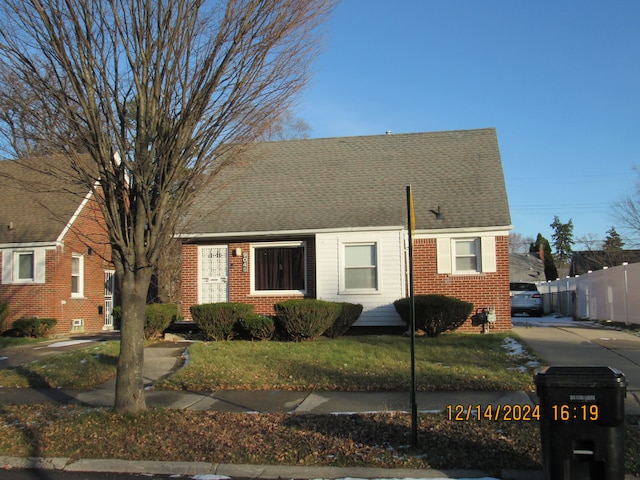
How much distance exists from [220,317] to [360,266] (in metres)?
4.12

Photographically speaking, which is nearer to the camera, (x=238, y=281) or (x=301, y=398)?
(x=301, y=398)

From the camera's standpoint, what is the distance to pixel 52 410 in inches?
327

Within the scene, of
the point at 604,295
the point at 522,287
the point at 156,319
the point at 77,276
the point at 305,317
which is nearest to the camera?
the point at 305,317

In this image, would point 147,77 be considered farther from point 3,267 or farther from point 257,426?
point 3,267

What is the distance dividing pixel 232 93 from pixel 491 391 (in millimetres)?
5657

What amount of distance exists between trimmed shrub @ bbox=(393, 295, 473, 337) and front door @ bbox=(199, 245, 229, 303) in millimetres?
5531

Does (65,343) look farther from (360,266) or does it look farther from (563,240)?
(563,240)

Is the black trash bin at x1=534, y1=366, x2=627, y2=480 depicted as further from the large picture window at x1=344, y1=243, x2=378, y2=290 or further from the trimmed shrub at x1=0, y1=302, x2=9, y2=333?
the trimmed shrub at x1=0, y1=302, x2=9, y2=333

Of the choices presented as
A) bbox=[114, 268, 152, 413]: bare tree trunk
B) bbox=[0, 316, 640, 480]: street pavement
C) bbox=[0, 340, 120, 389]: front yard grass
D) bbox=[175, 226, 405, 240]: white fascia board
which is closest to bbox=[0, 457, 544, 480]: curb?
bbox=[0, 316, 640, 480]: street pavement

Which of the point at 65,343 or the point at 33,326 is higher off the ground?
the point at 33,326

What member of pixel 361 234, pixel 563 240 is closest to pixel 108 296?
pixel 361 234

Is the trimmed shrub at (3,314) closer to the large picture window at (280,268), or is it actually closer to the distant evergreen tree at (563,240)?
the large picture window at (280,268)

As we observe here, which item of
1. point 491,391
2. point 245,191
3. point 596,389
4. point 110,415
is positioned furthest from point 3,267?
point 596,389

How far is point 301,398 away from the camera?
29.4 feet
